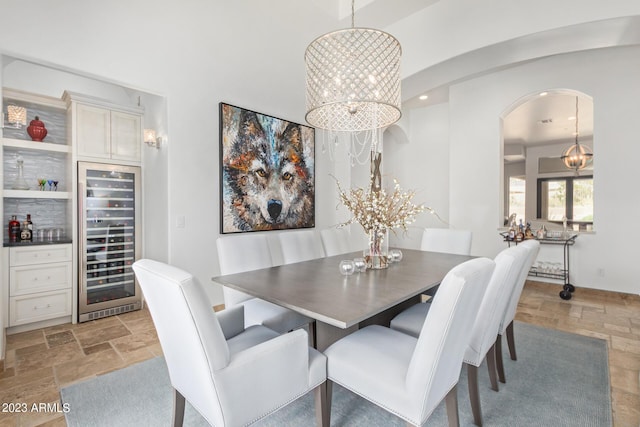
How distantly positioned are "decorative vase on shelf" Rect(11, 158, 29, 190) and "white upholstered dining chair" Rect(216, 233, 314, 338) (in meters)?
2.61

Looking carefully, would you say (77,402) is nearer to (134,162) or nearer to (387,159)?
(134,162)

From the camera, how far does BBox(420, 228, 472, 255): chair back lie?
3.11m

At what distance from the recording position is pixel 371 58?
218 centimetres

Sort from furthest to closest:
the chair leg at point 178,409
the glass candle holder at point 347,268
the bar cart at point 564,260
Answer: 1. the bar cart at point 564,260
2. the glass candle holder at point 347,268
3. the chair leg at point 178,409

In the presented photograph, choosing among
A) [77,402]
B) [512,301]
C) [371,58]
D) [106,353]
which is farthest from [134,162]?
[512,301]

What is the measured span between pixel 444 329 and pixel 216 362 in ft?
2.71

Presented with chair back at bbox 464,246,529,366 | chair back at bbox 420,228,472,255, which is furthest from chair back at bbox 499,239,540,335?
chair back at bbox 420,228,472,255

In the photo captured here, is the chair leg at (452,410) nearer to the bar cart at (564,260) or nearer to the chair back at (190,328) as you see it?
the chair back at (190,328)

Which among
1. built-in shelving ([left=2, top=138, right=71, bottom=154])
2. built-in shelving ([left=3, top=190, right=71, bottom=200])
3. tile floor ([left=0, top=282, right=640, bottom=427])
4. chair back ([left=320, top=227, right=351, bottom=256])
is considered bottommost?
tile floor ([left=0, top=282, right=640, bottom=427])

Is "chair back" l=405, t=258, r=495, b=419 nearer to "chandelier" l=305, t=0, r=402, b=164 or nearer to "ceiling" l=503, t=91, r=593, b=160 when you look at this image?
"chandelier" l=305, t=0, r=402, b=164

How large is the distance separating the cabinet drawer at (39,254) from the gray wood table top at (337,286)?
7.70 feet

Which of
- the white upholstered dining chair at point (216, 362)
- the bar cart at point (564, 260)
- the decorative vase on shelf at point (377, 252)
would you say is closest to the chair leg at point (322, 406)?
the white upholstered dining chair at point (216, 362)

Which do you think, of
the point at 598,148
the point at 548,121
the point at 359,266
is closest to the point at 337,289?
the point at 359,266

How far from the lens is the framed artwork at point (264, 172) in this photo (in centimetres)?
353
